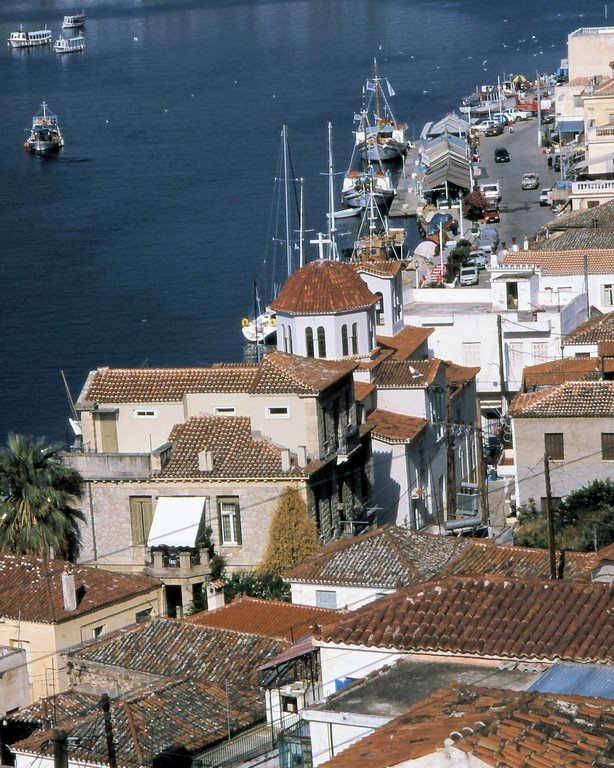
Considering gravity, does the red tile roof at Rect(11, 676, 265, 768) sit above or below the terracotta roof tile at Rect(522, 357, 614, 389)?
below

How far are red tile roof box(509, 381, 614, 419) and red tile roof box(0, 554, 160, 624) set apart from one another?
8.40 metres

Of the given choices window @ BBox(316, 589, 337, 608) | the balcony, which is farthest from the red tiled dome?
window @ BBox(316, 589, 337, 608)

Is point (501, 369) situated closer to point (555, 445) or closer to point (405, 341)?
point (405, 341)

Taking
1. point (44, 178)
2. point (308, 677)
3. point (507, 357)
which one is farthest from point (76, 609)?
point (44, 178)

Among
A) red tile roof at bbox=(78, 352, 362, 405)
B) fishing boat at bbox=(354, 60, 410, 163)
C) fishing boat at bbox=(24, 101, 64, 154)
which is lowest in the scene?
red tile roof at bbox=(78, 352, 362, 405)

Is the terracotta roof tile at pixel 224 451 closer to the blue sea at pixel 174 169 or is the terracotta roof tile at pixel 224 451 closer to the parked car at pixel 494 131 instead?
the blue sea at pixel 174 169

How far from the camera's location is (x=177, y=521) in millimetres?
33844

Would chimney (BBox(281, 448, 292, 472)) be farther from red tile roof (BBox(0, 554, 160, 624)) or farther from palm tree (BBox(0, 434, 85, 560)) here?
palm tree (BBox(0, 434, 85, 560))

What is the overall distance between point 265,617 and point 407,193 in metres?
71.3

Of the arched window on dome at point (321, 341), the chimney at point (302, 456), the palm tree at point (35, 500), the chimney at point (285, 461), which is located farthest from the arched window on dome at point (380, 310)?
the palm tree at point (35, 500)

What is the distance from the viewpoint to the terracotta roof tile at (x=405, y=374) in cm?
4181

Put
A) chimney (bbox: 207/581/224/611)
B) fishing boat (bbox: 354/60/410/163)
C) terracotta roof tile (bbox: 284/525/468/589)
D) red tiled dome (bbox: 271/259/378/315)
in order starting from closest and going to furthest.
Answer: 1. terracotta roof tile (bbox: 284/525/468/589)
2. chimney (bbox: 207/581/224/611)
3. red tiled dome (bbox: 271/259/378/315)
4. fishing boat (bbox: 354/60/410/163)

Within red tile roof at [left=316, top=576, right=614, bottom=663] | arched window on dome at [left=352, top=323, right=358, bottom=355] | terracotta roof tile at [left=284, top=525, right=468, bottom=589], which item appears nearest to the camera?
red tile roof at [left=316, top=576, right=614, bottom=663]

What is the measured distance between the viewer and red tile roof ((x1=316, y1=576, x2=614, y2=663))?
1780cm
